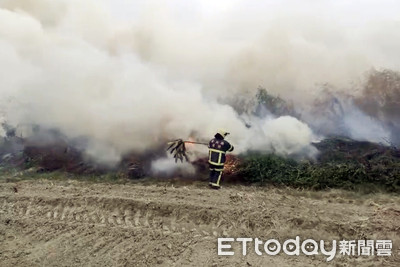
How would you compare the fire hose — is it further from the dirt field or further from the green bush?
the green bush

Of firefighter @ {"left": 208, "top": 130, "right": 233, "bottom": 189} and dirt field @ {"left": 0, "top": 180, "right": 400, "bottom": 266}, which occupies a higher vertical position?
firefighter @ {"left": 208, "top": 130, "right": 233, "bottom": 189}

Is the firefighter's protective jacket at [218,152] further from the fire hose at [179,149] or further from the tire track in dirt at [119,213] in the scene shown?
the tire track in dirt at [119,213]

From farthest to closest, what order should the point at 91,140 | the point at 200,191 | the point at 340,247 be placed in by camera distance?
the point at 91,140 → the point at 200,191 → the point at 340,247

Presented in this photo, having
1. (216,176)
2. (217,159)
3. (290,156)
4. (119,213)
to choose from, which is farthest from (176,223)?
(290,156)

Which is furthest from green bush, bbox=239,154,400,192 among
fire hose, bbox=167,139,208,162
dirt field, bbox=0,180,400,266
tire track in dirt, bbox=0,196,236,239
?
tire track in dirt, bbox=0,196,236,239

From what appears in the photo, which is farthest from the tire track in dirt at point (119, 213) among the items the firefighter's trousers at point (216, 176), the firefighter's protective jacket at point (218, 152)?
the firefighter's protective jacket at point (218, 152)

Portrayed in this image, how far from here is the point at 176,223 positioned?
361 inches

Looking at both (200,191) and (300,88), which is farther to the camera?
(300,88)

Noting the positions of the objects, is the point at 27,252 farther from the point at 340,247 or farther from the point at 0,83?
the point at 0,83

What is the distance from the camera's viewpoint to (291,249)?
811cm

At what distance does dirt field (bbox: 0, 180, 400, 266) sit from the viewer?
8.01 m

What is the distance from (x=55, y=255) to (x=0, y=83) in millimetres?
8726

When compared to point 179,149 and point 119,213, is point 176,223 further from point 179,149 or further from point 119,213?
point 179,149

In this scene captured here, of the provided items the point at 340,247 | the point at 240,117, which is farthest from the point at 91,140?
the point at 340,247
